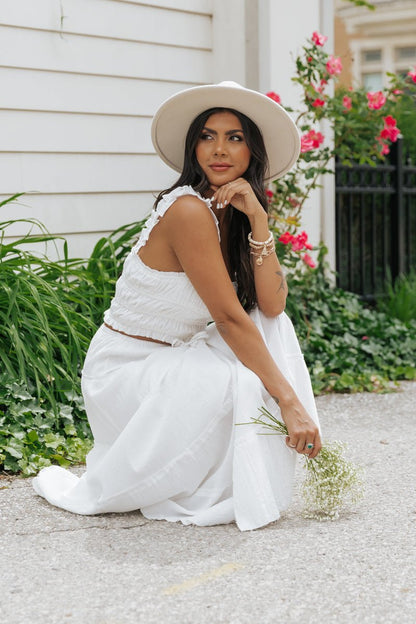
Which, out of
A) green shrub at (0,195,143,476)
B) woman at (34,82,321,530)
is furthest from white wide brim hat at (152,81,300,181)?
green shrub at (0,195,143,476)

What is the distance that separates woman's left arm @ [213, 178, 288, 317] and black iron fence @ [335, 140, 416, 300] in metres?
3.88

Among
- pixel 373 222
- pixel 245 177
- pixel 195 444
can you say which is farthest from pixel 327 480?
pixel 373 222

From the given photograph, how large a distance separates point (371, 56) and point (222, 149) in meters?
15.6

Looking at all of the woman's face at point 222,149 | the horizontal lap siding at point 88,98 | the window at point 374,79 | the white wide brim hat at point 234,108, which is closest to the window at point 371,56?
the window at point 374,79

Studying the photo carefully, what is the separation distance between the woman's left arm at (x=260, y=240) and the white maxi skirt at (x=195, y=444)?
89 millimetres

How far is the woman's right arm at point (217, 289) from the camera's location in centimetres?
316

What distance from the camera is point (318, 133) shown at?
6.15m

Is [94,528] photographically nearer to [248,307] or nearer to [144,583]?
[144,583]

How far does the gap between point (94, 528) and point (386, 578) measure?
101 cm

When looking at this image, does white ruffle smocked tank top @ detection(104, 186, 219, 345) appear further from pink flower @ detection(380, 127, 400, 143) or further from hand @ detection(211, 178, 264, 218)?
pink flower @ detection(380, 127, 400, 143)

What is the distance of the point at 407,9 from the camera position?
57.1ft

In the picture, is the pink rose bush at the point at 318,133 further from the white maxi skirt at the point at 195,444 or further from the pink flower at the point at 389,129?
the white maxi skirt at the point at 195,444

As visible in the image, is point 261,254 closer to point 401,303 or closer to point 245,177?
point 245,177

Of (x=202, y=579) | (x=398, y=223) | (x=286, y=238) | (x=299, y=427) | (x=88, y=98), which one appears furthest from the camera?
(x=398, y=223)
